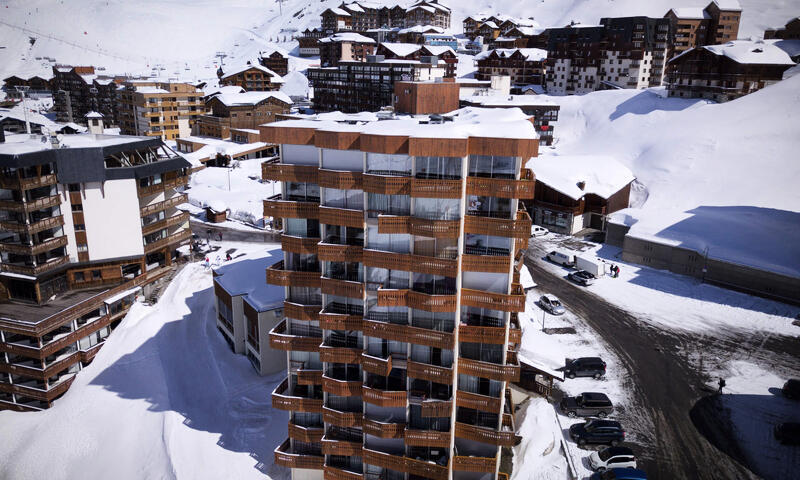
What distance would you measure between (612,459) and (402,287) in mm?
15906

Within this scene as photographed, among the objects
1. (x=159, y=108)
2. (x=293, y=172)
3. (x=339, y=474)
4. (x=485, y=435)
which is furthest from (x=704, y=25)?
(x=339, y=474)

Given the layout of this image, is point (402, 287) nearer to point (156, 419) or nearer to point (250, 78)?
point (156, 419)

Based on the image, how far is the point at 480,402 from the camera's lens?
23562mm

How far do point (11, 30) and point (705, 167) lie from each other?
8986 inches

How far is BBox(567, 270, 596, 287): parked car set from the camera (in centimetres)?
5234

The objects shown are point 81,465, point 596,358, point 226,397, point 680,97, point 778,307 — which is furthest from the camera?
point 680,97

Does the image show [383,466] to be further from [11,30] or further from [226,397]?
[11,30]

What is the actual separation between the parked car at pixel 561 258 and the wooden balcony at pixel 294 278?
38480mm

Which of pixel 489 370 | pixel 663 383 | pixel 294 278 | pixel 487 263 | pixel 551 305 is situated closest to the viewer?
pixel 487 263

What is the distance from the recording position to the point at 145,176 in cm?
4716

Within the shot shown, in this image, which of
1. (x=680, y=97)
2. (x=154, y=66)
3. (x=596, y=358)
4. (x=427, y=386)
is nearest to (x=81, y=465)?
(x=427, y=386)

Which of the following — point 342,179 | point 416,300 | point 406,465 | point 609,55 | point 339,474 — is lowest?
point 339,474

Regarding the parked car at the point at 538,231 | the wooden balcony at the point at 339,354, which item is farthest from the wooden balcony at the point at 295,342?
the parked car at the point at 538,231

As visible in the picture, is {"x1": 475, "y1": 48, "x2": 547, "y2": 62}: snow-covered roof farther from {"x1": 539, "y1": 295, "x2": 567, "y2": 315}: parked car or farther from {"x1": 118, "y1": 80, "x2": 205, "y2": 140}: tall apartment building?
{"x1": 539, "y1": 295, "x2": 567, "y2": 315}: parked car
